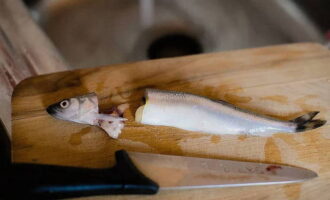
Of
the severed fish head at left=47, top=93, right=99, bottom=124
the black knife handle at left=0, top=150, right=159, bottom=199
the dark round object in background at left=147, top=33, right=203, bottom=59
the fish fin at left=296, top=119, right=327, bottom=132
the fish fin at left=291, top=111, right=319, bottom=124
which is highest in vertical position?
the dark round object in background at left=147, top=33, right=203, bottom=59

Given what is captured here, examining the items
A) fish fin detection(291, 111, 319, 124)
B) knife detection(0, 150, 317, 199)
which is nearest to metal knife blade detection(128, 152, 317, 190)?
knife detection(0, 150, 317, 199)

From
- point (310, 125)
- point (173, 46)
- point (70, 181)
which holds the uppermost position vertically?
point (173, 46)

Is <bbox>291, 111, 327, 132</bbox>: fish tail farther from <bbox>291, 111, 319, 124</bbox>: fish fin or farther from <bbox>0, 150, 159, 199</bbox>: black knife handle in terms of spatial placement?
<bbox>0, 150, 159, 199</bbox>: black knife handle

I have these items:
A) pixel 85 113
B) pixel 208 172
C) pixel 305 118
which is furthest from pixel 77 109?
pixel 305 118

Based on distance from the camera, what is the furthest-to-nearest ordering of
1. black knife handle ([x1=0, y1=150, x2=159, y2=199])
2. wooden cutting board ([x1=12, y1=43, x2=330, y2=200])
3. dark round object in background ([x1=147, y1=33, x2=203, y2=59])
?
dark round object in background ([x1=147, y1=33, x2=203, y2=59]) < wooden cutting board ([x1=12, y1=43, x2=330, y2=200]) < black knife handle ([x1=0, y1=150, x2=159, y2=199])

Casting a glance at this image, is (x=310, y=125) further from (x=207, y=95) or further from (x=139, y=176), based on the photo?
(x=139, y=176)

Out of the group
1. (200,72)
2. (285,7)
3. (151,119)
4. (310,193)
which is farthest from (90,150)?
(285,7)
